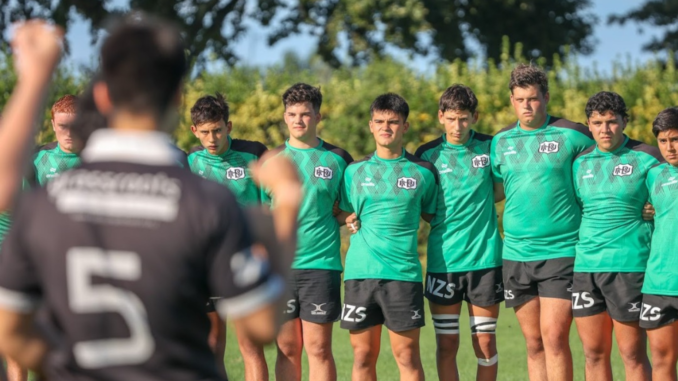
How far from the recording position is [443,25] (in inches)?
1009

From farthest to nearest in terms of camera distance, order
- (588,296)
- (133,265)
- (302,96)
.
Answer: (302,96) < (588,296) < (133,265)

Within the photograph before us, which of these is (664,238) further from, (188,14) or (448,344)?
(188,14)

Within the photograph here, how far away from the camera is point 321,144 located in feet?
26.8

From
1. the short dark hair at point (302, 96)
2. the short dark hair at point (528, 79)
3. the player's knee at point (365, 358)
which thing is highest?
→ the short dark hair at point (528, 79)

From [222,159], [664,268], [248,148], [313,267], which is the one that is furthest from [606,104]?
[222,159]

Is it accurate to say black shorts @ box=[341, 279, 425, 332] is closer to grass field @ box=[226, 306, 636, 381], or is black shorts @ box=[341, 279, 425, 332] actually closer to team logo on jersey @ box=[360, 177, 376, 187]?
team logo on jersey @ box=[360, 177, 376, 187]

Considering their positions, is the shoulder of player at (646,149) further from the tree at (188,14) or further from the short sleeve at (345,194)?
the tree at (188,14)

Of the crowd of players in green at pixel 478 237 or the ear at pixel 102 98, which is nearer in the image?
the ear at pixel 102 98

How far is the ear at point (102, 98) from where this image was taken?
2731 millimetres

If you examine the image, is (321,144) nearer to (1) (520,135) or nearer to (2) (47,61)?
(1) (520,135)

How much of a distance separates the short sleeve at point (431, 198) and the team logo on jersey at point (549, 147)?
2.91 feet

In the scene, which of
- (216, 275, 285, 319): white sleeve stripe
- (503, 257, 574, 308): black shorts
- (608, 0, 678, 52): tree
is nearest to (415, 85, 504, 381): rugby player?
(503, 257, 574, 308): black shorts

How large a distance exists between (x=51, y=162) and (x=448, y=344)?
3.76m

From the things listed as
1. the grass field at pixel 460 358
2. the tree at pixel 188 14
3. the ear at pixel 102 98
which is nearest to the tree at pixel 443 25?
the tree at pixel 188 14
